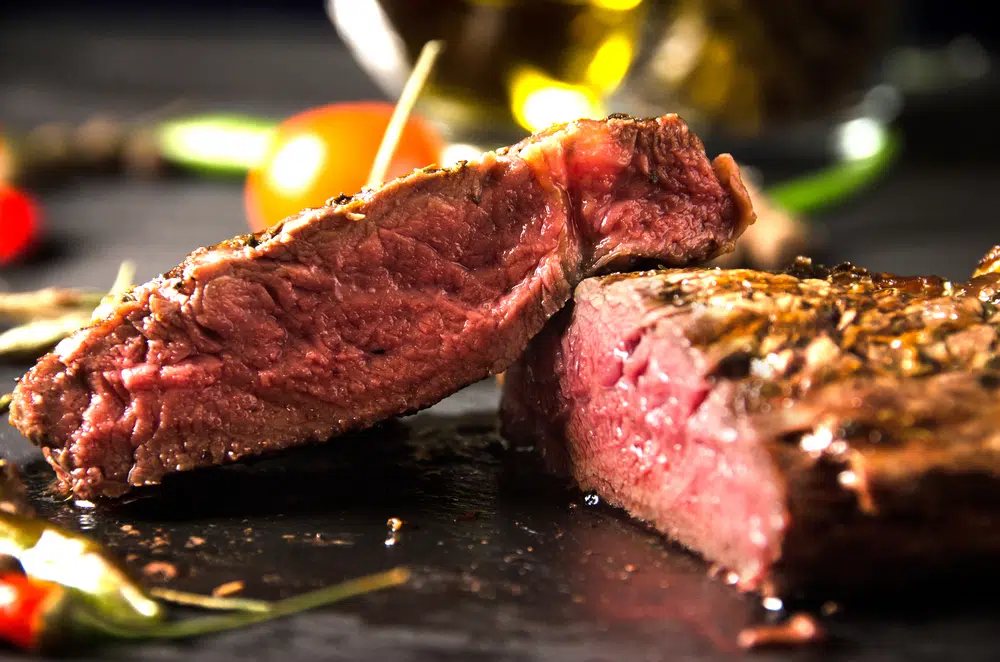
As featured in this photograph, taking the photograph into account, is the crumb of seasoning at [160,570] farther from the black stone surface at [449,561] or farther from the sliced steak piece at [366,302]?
the sliced steak piece at [366,302]

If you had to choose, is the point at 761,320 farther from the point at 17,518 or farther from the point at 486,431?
the point at 17,518

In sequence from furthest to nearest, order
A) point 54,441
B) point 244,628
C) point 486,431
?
point 486,431 → point 54,441 → point 244,628

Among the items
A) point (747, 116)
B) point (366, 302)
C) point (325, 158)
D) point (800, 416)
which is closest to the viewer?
point (800, 416)

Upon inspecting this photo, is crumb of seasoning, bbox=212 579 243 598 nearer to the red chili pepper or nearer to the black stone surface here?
the black stone surface

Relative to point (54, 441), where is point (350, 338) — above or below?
above

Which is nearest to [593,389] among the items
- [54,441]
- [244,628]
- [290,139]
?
[244,628]

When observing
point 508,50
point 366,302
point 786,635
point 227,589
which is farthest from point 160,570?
point 508,50

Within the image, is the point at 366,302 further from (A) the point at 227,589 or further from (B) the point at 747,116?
(B) the point at 747,116

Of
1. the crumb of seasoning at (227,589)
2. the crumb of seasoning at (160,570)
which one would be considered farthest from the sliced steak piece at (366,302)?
the crumb of seasoning at (227,589)
